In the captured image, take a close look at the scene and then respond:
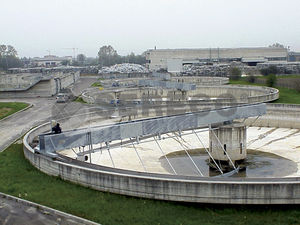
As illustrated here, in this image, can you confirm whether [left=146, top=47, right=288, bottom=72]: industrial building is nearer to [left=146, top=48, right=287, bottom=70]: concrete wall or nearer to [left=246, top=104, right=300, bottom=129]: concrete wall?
[left=146, top=48, right=287, bottom=70]: concrete wall

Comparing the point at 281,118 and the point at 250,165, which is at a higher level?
the point at 281,118

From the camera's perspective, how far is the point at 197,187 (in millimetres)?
18078

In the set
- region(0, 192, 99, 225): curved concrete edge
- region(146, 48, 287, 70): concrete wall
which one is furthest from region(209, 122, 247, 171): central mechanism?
region(146, 48, 287, 70): concrete wall

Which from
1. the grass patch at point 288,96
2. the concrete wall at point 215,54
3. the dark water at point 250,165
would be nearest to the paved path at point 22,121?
the dark water at point 250,165

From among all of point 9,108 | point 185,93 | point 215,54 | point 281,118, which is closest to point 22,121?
point 9,108

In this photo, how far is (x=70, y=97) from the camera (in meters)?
57.9

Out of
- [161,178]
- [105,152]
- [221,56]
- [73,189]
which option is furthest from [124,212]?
[221,56]

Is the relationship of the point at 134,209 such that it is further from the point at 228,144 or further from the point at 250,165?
the point at 250,165

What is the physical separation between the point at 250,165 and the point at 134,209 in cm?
1176

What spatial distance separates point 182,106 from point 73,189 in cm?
2327

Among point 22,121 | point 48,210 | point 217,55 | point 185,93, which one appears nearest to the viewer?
point 48,210

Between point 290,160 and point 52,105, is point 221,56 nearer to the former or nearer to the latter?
point 52,105

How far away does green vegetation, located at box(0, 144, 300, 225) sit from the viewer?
16.9 meters

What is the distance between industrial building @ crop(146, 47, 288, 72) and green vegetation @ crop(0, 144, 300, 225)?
118508 mm
